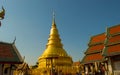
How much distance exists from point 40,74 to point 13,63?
16.4 m

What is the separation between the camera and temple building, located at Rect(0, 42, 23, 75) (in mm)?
22312

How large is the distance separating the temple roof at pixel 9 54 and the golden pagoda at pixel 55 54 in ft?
46.2

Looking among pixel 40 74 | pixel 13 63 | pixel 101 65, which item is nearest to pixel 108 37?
pixel 101 65

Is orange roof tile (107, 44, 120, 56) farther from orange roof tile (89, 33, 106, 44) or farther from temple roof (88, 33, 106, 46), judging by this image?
orange roof tile (89, 33, 106, 44)

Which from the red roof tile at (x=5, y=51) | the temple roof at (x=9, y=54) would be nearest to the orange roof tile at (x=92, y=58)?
the temple roof at (x=9, y=54)

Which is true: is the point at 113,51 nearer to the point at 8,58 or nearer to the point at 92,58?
the point at 92,58

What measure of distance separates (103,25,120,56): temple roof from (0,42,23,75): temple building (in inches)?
389

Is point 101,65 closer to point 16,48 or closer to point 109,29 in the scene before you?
point 109,29

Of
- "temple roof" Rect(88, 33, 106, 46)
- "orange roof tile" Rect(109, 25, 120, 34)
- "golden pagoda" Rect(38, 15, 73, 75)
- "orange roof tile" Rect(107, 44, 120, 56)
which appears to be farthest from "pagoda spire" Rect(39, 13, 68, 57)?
"orange roof tile" Rect(107, 44, 120, 56)

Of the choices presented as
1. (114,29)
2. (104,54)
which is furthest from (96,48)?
(104,54)

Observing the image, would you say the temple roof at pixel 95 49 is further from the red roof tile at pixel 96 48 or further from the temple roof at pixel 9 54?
the temple roof at pixel 9 54

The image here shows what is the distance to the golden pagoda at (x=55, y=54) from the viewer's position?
128 ft

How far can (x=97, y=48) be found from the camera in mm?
23672

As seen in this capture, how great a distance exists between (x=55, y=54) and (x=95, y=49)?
16810 millimetres
